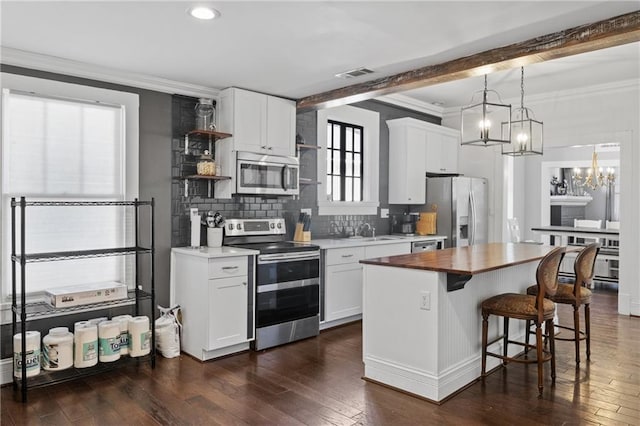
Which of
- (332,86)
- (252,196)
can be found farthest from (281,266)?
(332,86)

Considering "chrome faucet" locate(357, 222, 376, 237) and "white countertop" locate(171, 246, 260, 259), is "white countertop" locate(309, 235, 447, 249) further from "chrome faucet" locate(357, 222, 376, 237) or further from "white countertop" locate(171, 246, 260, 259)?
"white countertop" locate(171, 246, 260, 259)

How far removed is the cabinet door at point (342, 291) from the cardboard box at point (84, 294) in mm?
1959

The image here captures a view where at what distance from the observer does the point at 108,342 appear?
3.61m

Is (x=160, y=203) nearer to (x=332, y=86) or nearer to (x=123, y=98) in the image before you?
(x=123, y=98)

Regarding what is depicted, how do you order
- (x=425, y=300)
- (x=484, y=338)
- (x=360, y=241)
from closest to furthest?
(x=425, y=300), (x=484, y=338), (x=360, y=241)

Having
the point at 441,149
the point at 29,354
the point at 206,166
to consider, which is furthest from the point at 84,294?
the point at 441,149

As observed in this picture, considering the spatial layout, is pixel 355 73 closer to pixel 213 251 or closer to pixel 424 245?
pixel 213 251

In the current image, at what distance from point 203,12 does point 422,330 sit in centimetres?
243

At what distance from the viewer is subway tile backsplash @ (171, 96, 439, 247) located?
4.44 metres

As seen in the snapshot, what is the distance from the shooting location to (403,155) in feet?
20.3

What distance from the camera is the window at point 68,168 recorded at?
3.53 m

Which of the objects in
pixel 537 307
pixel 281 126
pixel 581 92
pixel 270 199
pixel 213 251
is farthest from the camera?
pixel 581 92

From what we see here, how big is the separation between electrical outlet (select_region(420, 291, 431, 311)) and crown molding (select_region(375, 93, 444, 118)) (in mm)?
3300

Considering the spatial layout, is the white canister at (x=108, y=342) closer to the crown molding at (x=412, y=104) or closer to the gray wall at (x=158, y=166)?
the gray wall at (x=158, y=166)
